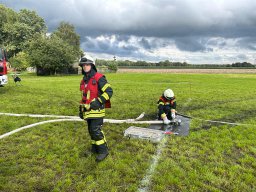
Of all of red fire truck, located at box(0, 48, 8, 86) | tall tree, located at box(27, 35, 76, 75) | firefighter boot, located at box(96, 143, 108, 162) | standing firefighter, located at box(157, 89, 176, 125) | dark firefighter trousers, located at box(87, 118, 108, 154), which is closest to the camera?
dark firefighter trousers, located at box(87, 118, 108, 154)

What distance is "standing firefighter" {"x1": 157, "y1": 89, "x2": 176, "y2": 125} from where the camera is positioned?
702cm

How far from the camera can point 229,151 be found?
488cm

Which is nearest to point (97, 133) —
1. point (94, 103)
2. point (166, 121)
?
point (94, 103)

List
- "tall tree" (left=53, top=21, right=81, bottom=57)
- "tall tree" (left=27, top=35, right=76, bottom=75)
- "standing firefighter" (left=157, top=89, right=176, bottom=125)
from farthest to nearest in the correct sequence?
"tall tree" (left=53, top=21, right=81, bottom=57)
"tall tree" (left=27, top=35, right=76, bottom=75)
"standing firefighter" (left=157, top=89, right=176, bottom=125)

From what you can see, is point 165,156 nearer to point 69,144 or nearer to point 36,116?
point 69,144

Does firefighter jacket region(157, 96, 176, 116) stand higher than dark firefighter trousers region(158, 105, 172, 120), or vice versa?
firefighter jacket region(157, 96, 176, 116)

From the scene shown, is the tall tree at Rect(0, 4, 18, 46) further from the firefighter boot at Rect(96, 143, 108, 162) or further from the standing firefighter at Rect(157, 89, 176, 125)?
the firefighter boot at Rect(96, 143, 108, 162)

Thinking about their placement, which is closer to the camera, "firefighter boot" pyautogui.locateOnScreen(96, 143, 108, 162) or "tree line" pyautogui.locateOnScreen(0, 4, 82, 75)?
"firefighter boot" pyautogui.locateOnScreen(96, 143, 108, 162)

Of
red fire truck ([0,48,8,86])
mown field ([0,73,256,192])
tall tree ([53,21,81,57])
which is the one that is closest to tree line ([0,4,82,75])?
tall tree ([53,21,81,57])

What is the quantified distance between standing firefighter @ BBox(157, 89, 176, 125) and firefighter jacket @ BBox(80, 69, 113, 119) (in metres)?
3.13

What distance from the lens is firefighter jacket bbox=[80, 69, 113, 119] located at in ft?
13.5

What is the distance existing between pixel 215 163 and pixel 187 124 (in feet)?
9.08

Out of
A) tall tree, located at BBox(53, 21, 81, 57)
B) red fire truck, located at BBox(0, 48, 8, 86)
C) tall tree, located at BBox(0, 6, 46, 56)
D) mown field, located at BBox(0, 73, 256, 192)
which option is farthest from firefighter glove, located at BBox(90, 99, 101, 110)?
tall tree, located at BBox(53, 21, 81, 57)

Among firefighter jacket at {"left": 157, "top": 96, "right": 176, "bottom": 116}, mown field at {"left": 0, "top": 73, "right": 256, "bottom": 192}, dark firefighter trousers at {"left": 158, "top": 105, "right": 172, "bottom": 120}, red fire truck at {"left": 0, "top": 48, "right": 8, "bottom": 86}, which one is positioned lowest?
mown field at {"left": 0, "top": 73, "right": 256, "bottom": 192}
